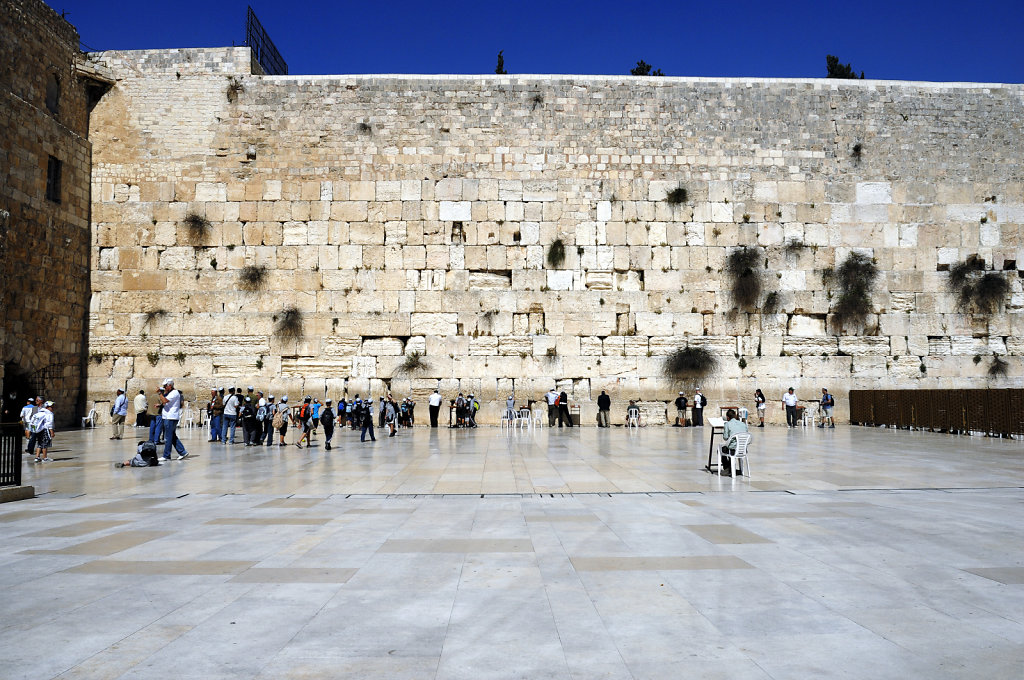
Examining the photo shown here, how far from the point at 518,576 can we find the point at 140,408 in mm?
13449

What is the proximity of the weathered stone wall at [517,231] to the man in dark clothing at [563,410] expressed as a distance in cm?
53

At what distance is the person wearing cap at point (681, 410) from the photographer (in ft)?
56.3

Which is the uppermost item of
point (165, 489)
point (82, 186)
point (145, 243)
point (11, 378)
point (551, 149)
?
point (551, 149)

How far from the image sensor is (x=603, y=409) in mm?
16984

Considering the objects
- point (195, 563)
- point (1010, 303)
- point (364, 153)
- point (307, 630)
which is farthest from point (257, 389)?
point (1010, 303)

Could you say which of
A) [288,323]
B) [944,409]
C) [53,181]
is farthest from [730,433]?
[53,181]

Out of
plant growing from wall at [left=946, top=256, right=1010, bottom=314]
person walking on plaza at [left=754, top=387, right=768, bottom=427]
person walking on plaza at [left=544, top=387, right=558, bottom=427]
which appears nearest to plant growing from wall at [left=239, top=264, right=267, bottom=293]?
person walking on plaza at [left=544, top=387, right=558, bottom=427]

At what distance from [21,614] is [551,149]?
15881 millimetres

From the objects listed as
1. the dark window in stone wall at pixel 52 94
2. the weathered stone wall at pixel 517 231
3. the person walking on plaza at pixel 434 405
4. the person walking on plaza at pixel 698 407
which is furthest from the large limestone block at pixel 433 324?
the dark window in stone wall at pixel 52 94

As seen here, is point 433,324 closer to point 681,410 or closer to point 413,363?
point 413,363

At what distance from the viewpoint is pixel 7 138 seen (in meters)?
14.6

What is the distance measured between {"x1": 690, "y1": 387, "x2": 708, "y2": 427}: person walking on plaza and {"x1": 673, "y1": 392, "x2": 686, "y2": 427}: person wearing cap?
258 millimetres

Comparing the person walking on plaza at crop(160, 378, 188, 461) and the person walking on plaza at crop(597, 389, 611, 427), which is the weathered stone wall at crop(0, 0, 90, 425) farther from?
the person walking on plaza at crop(597, 389, 611, 427)

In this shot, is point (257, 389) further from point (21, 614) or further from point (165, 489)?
point (21, 614)
